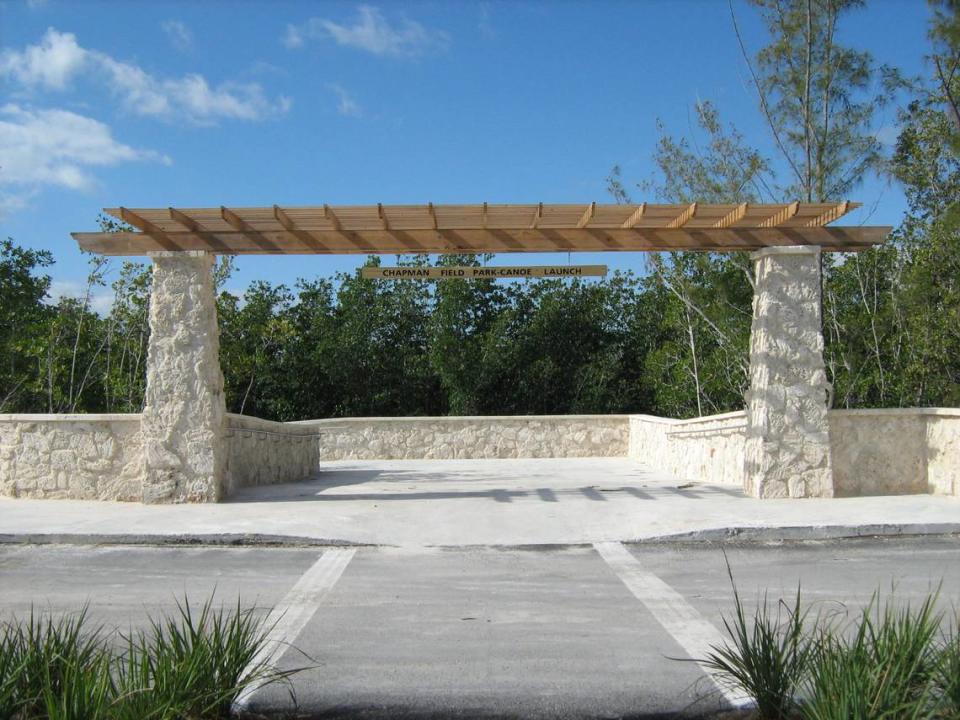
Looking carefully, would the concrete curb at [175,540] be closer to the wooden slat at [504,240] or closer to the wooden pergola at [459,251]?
the wooden pergola at [459,251]

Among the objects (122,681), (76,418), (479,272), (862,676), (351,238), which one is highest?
(351,238)

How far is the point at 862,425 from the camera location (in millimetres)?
12562

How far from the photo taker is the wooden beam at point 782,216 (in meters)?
11.7

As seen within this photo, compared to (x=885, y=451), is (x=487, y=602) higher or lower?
lower

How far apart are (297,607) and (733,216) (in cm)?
816

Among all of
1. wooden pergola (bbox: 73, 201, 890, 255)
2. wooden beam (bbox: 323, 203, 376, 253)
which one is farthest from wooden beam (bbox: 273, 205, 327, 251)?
wooden beam (bbox: 323, 203, 376, 253)

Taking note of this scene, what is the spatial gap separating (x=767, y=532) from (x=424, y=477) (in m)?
8.93

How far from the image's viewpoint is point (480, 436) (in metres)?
24.8

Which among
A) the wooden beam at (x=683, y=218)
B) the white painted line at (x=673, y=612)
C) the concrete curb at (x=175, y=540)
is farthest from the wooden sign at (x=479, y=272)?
the white painted line at (x=673, y=612)

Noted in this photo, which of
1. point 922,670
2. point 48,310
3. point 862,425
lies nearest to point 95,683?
point 922,670

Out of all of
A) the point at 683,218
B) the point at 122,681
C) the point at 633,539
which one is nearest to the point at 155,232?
the point at 683,218

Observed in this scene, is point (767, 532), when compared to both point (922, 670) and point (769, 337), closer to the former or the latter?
point (769, 337)

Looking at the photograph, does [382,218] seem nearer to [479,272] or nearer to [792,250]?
[479,272]

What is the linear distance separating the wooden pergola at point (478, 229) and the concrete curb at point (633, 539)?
13.9 feet
